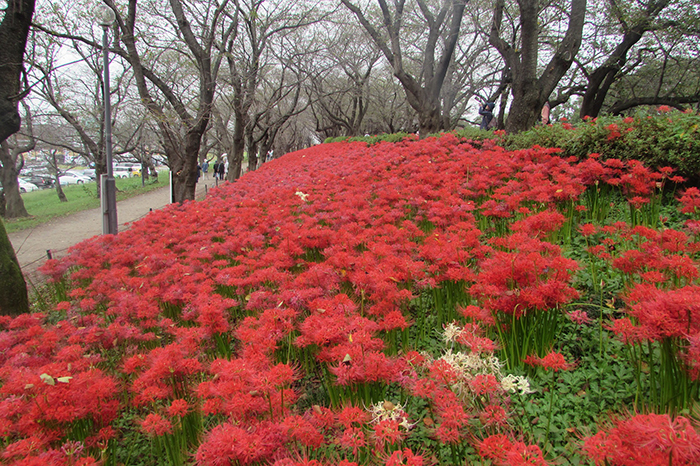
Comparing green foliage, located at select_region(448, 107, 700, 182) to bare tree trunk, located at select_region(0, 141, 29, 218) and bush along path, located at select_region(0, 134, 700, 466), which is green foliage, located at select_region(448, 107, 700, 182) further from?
bare tree trunk, located at select_region(0, 141, 29, 218)

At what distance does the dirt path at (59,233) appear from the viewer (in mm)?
9898

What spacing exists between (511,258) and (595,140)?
394 centimetres

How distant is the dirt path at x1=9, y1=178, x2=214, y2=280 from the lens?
9898mm

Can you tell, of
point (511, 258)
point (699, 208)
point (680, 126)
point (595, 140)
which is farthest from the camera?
point (595, 140)

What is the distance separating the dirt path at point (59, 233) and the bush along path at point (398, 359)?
6.69 meters

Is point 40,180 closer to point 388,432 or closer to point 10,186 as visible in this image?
point 10,186

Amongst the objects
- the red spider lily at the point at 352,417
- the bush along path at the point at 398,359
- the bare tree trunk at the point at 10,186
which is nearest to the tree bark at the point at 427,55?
the bush along path at the point at 398,359

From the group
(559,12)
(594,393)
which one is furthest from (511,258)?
(559,12)

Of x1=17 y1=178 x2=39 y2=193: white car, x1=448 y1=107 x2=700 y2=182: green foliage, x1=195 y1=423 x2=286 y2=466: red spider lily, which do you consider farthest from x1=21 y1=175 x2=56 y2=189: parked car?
x1=195 y1=423 x2=286 y2=466: red spider lily

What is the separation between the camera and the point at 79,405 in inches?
71.4

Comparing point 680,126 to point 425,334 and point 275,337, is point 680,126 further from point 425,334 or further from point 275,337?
point 275,337

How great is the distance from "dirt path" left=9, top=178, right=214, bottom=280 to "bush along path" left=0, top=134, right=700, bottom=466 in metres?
6.69

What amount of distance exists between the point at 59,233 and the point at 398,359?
51.4 feet

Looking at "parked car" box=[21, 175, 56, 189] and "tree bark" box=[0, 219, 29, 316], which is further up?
"parked car" box=[21, 175, 56, 189]
